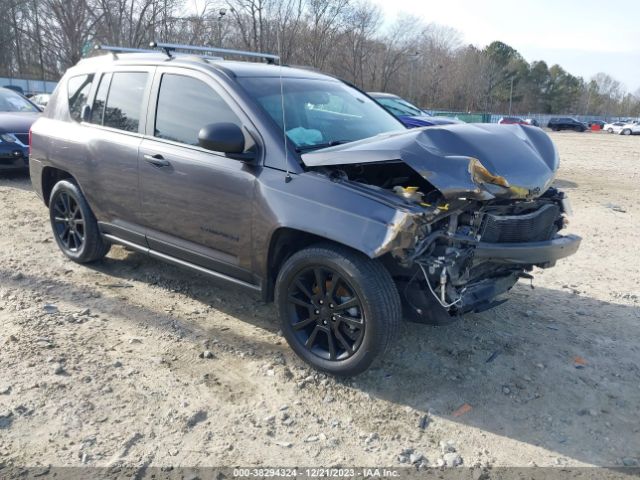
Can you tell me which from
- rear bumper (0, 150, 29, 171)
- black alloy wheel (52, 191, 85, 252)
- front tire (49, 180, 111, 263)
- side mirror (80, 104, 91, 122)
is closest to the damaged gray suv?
side mirror (80, 104, 91, 122)

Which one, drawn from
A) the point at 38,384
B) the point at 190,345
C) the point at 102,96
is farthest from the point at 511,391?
the point at 102,96

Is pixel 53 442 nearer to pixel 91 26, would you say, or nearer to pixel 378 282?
pixel 378 282

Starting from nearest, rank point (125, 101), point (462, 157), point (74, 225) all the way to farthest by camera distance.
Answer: point (462, 157) → point (125, 101) → point (74, 225)

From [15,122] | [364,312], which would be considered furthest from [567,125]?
[364,312]

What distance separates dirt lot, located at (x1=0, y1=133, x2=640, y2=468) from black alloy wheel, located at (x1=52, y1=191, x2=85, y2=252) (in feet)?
1.09

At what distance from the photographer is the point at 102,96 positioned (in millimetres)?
4758

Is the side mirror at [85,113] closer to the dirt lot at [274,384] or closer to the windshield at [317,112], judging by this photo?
the dirt lot at [274,384]

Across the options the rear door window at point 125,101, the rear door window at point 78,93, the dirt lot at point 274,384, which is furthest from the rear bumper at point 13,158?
the rear door window at point 125,101

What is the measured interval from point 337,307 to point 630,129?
180 ft

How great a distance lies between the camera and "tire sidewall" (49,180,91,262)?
493cm

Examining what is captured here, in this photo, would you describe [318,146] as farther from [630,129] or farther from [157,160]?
[630,129]

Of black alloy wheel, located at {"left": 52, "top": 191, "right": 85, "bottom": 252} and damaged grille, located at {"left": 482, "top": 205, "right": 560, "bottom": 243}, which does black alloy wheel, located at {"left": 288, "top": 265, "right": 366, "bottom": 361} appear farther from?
black alloy wheel, located at {"left": 52, "top": 191, "right": 85, "bottom": 252}

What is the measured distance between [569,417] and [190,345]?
2.50 metres

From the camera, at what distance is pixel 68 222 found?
5242 mm
